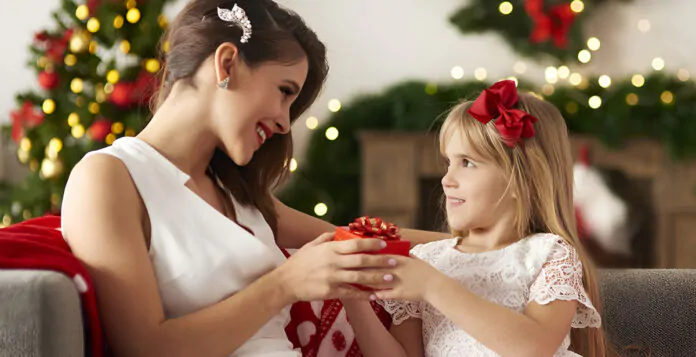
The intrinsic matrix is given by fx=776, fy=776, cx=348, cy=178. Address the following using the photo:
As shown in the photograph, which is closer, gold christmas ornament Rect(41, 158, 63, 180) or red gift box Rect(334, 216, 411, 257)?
red gift box Rect(334, 216, 411, 257)

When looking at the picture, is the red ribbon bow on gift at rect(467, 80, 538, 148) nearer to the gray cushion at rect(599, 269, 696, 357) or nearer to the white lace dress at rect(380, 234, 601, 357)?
the white lace dress at rect(380, 234, 601, 357)

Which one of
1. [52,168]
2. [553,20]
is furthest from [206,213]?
[553,20]

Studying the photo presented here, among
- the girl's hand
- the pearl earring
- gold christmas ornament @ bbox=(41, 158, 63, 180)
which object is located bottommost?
gold christmas ornament @ bbox=(41, 158, 63, 180)

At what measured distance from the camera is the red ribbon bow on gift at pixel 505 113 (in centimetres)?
136

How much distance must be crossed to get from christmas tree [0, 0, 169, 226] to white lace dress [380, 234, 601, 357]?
221cm

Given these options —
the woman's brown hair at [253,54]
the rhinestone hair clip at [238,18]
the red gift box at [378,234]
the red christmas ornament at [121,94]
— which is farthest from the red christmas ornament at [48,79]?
the red gift box at [378,234]

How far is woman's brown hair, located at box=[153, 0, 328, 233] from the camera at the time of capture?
4.37 feet

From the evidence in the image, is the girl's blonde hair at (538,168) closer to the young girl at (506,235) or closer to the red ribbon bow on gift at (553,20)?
the young girl at (506,235)

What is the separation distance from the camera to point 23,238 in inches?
45.3

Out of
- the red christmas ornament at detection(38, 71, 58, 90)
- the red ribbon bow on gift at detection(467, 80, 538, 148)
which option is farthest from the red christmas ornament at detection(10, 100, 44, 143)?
the red ribbon bow on gift at detection(467, 80, 538, 148)

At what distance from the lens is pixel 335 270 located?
1193 mm

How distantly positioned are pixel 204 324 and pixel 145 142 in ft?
1.14

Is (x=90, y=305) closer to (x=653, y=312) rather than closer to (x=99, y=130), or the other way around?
(x=653, y=312)

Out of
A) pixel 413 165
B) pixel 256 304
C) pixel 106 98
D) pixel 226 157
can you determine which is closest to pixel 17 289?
pixel 256 304
